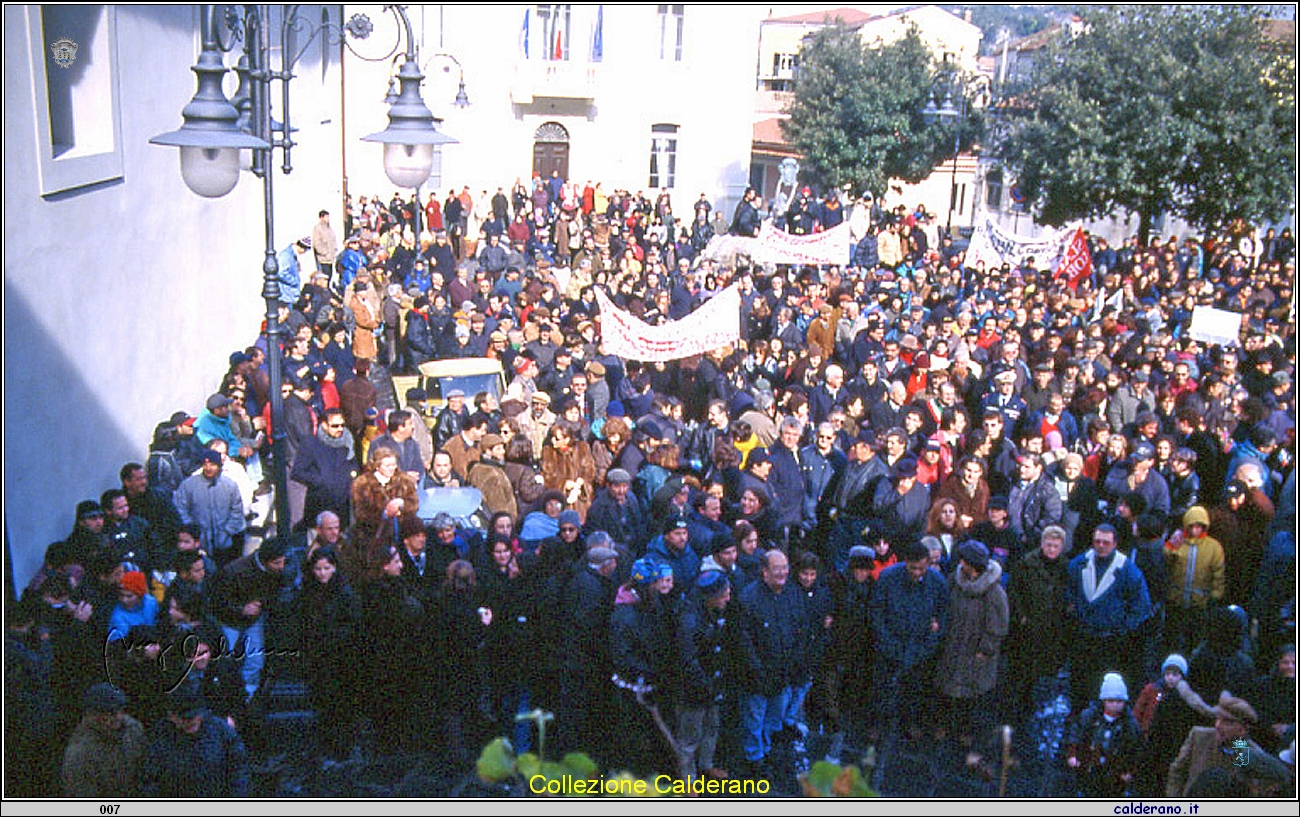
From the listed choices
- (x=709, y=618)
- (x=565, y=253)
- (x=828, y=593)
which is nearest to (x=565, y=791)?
(x=709, y=618)

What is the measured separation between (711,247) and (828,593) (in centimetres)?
1210

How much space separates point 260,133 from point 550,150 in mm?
22886

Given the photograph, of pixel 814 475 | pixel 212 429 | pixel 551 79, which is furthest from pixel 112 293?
pixel 551 79

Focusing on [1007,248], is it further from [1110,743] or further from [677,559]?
[1110,743]

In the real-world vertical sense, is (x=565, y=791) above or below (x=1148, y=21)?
below

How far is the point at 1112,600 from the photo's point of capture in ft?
22.9

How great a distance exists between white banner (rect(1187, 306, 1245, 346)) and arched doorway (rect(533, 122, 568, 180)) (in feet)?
59.7

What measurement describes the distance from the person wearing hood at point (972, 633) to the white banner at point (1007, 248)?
1141cm

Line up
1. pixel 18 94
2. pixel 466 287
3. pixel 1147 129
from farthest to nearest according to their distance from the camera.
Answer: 1. pixel 1147 129
2. pixel 466 287
3. pixel 18 94

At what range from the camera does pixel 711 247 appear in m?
18.4

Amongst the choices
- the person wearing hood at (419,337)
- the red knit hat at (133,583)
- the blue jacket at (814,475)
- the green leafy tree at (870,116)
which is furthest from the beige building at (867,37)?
the red knit hat at (133,583)

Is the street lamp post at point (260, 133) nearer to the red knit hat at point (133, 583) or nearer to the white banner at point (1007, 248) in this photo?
the red knit hat at point (133, 583)

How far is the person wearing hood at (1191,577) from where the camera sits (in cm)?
739

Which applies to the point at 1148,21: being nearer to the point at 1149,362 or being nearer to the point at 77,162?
the point at 1149,362
